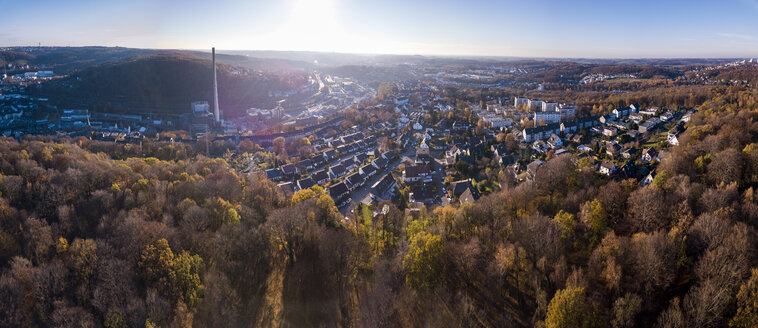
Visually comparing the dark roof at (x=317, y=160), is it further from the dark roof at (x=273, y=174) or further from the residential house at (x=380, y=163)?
the residential house at (x=380, y=163)

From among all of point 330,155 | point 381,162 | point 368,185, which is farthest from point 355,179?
point 330,155

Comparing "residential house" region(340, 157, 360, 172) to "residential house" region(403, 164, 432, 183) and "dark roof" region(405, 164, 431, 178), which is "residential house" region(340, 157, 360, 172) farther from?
"dark roof" region(405, 164, 431, 178)

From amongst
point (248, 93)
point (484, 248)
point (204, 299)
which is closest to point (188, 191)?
point (204, 299)

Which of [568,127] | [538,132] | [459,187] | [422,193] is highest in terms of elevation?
[568,127]

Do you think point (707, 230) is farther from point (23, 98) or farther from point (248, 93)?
point (23, 98)

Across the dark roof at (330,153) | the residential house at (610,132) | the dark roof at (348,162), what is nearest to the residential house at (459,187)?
the dark roof at (348,162)

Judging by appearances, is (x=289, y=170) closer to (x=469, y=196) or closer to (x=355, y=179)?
(x=355, y=179)
